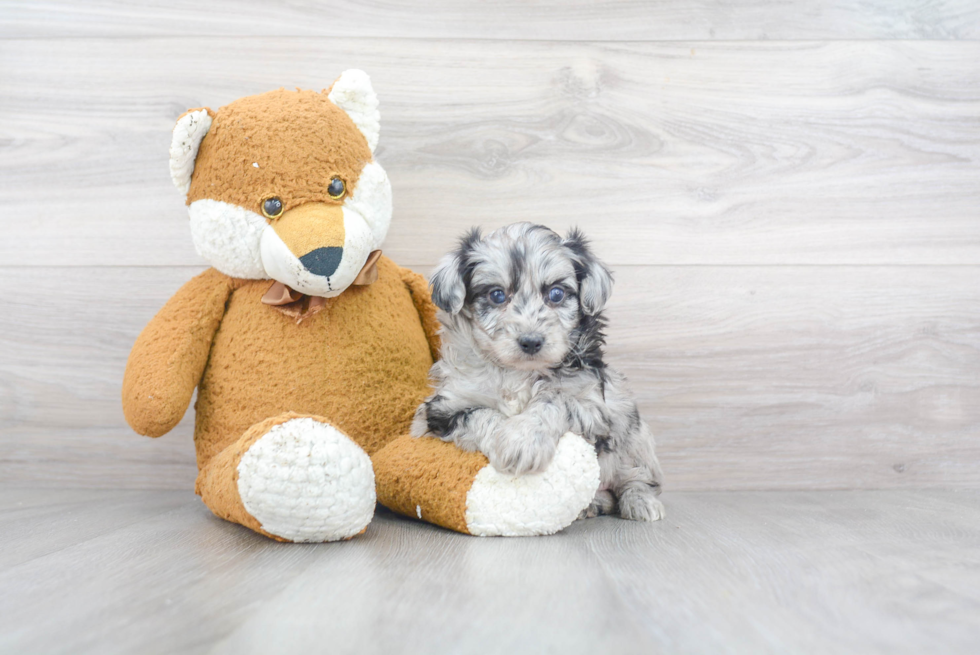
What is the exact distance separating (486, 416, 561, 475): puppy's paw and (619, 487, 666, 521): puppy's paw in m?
0.36

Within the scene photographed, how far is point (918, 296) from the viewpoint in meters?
2.07

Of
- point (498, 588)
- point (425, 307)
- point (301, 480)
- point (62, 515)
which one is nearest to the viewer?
point (498, 588)

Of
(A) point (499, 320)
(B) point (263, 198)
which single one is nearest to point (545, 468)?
(A) point (499, 320)

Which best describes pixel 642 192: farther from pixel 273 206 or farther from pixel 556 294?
pixel 273 206

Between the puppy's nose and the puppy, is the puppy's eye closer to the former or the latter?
the puppy

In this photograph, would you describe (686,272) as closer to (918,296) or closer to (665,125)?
(665,125)

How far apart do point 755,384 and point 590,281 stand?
30.7 inches

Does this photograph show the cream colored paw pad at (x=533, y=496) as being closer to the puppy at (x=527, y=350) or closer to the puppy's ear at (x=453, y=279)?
the puppy at (x=527, y=350)

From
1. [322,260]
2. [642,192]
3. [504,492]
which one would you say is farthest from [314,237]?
[642,192]

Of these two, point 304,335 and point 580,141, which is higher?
point 580,141

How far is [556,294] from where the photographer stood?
5.12 ft

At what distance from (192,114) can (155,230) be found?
25.5 inches

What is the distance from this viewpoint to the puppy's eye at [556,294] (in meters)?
1.56

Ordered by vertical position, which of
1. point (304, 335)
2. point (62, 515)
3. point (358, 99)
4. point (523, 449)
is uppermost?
point (358, 99)
